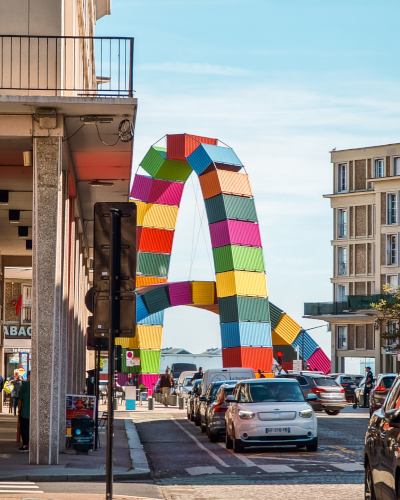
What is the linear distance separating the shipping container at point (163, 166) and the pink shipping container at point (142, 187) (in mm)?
559

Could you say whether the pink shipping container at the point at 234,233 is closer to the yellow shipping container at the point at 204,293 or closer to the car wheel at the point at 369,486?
the yellow shipping container at the point at 204,293

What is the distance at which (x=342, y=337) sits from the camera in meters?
85.8

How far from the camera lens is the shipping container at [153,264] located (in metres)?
60.7

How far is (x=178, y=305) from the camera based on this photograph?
192 feet

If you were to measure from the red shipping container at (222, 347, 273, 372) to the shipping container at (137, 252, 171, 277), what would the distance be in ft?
34.5

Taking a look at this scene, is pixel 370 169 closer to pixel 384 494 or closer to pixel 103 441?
pixel 103 441

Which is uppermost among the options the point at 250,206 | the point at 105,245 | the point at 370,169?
the point at 370,169

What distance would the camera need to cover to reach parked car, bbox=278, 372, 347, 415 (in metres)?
38.8

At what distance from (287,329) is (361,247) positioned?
2480 cm

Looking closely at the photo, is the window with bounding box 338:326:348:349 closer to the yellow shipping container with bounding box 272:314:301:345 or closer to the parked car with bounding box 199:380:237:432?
the yellow shipping container with bounding box 272:314:301:345

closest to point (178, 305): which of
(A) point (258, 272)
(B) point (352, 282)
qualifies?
(A) point (258, 272)

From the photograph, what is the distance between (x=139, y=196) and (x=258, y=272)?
1101 cm

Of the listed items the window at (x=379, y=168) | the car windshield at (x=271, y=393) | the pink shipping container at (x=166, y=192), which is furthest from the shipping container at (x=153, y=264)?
the car windshield at (x=271, y=393)

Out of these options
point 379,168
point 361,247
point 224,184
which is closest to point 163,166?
point 224,184
